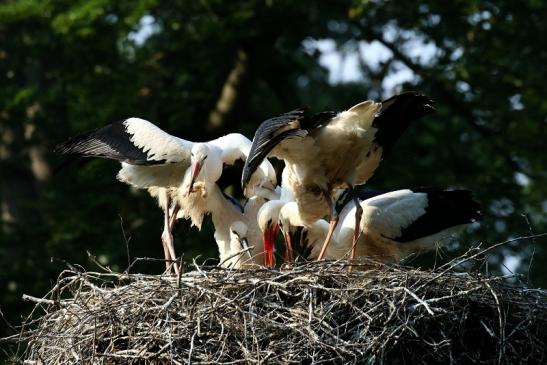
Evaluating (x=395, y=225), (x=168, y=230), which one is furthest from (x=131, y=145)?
(x=395, y=225)

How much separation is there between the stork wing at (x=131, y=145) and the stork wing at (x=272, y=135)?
1.35 m

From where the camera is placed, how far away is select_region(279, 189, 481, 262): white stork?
10.1 meters

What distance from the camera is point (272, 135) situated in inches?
332

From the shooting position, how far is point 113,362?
7625 mm

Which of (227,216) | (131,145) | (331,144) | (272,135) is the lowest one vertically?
(227,216)

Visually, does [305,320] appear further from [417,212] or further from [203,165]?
[417,212]

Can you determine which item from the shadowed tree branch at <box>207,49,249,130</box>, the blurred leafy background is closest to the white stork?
the blurred leafy background

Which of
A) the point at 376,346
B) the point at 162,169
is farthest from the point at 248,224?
the point at 376,346

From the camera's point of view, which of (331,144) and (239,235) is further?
(239,235)

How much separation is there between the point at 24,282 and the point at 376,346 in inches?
332

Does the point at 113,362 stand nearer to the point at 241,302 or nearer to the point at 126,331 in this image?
the point at 126,331

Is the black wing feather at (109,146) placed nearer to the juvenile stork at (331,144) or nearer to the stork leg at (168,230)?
the stork leg at (168,230)

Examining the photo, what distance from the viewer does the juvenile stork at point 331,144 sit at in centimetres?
859

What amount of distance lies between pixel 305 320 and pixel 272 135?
63.5 inches
